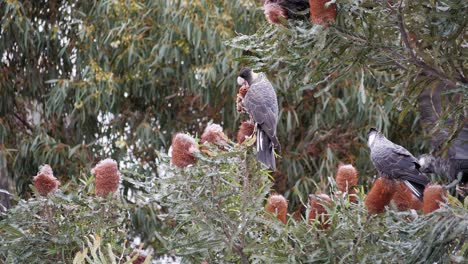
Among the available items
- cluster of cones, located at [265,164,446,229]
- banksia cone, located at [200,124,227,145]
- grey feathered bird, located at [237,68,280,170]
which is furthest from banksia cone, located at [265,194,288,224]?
banksia cone, located at [200,124,227,145]

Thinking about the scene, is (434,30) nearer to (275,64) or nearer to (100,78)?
(275,64)

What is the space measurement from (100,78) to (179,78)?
60 cm

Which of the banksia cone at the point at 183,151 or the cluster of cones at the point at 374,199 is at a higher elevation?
the banksia cone at the point at 183,151

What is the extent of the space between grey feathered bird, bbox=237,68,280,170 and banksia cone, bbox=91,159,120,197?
52cm

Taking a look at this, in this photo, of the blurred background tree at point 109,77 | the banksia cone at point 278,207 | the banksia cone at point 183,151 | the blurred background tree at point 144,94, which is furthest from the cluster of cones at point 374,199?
the blurred background tree at point 109,77

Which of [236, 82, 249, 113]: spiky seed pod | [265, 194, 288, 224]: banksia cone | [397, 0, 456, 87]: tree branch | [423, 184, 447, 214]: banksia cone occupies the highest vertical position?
[397, 0, 456, 87]: tree branch

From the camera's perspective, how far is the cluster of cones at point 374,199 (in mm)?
2605

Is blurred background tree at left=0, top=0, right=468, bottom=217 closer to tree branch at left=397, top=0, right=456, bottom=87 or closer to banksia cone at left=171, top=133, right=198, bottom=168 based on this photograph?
banksia cone at left=171, top=133, right=198, bottom=168

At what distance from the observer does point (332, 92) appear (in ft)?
22.1

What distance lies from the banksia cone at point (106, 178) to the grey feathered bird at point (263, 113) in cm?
52

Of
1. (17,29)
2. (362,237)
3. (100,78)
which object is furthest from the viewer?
(17,29)

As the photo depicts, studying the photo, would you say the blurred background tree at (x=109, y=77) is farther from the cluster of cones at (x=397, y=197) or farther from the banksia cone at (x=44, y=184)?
the cluster of cones at (x=397, y=197)

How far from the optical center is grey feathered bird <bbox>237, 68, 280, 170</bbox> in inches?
128

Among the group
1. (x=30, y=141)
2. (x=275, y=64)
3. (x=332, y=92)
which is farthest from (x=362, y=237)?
(x=30, y=141)
